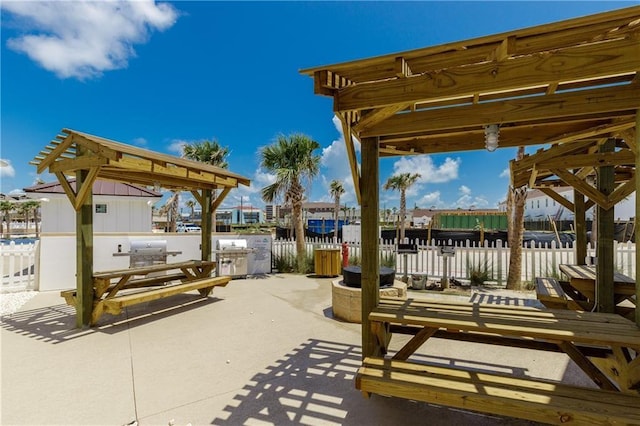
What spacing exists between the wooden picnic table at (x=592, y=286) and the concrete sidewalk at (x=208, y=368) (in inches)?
40.6

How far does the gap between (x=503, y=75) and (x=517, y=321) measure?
202 cm

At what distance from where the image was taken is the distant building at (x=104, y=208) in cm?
1174

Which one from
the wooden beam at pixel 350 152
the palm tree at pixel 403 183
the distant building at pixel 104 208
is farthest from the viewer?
the palm tree at pixel 403 183

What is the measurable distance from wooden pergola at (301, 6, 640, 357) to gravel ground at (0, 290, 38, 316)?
682 cm

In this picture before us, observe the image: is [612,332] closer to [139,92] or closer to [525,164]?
[525,164]

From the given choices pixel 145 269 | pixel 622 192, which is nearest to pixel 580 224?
pixel 622 192

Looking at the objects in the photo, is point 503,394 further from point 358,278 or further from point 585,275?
point 585,275

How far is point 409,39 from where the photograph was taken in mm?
8664

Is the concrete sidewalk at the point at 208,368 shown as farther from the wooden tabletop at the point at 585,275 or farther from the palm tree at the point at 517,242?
the palm tree at the point at 517,242

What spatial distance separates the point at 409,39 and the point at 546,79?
25.3 ft

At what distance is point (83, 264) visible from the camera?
475 centimetres

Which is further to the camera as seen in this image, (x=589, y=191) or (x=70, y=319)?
(x=70, y=319)

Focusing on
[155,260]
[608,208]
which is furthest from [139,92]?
[608,208]

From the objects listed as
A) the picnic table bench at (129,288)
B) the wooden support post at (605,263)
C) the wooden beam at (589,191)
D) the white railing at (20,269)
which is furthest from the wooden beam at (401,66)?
the white railing at (20,269)
